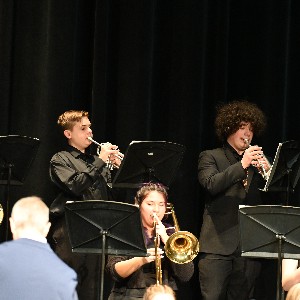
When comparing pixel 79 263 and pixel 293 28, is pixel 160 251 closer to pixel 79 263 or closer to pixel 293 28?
pixel 79 263

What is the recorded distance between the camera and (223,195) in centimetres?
653

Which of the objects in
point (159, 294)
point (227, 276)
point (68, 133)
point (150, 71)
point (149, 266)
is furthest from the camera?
→ point (150, 71)

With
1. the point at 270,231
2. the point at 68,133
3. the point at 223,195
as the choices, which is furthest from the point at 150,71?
the point at 270,231

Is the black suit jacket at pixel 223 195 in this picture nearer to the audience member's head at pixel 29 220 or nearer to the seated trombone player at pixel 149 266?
the seated trombone player at pixel 149 266

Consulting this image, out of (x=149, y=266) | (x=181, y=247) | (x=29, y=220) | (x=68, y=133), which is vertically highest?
(x=68, y=133)

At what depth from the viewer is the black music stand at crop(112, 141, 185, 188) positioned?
5.96 metres

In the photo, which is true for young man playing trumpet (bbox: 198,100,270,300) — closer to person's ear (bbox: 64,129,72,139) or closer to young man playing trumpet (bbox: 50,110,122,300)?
young man playing trumpet (bbox: 50,110,122,300)

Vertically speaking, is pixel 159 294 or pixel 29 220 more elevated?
pixel 29 220

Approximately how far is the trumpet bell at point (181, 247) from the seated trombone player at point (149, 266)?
4cm

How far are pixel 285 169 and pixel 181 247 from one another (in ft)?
3.76

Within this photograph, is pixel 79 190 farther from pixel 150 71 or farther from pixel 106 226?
pixel 150 71

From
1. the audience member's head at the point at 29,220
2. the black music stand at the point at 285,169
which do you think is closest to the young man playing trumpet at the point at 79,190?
the black music stand at the point at 285,169

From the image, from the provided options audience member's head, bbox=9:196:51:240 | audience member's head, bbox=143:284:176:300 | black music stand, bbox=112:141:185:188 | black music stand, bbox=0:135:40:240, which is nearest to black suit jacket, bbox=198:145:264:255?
black music stand, bbox=112:141:185:188

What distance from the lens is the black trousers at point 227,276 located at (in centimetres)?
637
